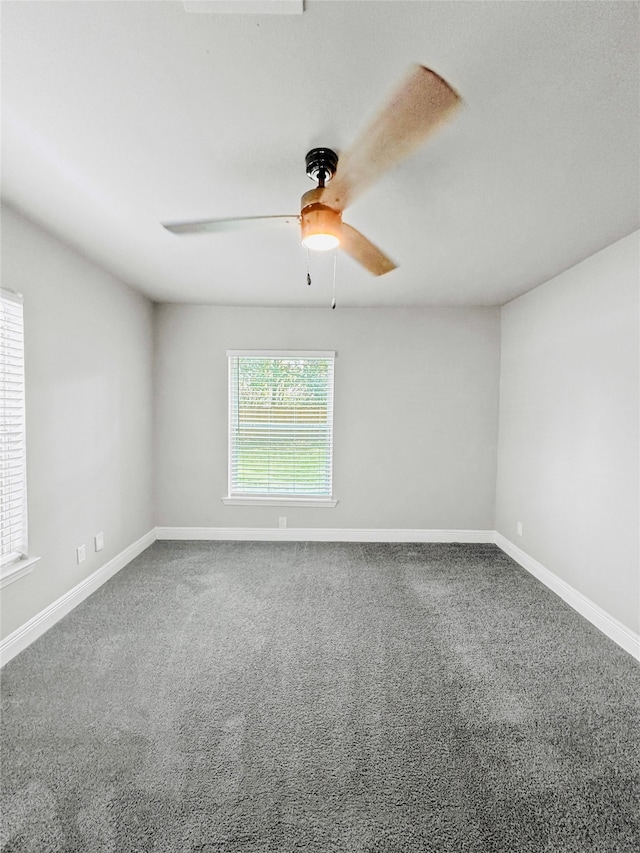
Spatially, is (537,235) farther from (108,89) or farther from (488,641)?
(488,641)

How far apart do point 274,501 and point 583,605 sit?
269cm

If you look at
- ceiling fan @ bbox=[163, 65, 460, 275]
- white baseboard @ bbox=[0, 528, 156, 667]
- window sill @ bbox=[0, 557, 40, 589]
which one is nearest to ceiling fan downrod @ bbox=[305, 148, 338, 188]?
ceiling fan @ bbox=[163, 65, 460, 275]

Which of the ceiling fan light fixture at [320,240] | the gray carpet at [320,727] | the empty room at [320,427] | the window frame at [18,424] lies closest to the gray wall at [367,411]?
the empty room at [320,427]

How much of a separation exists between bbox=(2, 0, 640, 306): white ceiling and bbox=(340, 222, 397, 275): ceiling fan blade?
0.28 metres

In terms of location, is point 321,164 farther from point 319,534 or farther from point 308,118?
point 319,534

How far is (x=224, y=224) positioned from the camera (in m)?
1.67

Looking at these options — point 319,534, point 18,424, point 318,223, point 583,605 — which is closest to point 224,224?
point 318,223

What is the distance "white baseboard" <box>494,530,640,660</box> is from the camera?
7.45 ft

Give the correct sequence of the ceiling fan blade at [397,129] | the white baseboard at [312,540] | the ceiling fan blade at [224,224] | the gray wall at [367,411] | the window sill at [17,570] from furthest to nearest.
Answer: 1. the gray wall at [367,411]
2. the white baseboard at [312,540]
3. the window sill at [17,570]
4. the ceiling fan blade at [224,224]
5. the ceiling fan blade at [397,129]

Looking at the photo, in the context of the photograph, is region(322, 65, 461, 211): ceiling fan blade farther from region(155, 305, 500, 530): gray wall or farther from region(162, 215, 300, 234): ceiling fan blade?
region(155, 305, 500, 530): gray wall

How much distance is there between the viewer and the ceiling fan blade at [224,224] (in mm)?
1624

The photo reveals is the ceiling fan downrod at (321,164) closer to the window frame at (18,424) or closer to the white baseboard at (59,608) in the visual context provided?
the window frame at (18,424)

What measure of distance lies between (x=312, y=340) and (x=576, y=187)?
2.51m

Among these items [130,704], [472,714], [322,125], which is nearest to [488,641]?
[472,714]
